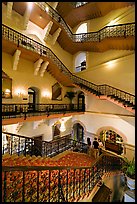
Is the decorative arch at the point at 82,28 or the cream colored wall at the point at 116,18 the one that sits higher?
the decorative arch at the point at 82,28

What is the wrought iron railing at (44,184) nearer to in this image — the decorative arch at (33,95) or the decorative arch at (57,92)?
the decorative arch at (33,95)

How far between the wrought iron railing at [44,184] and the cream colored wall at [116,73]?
657 cm

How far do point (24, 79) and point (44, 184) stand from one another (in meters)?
7.88

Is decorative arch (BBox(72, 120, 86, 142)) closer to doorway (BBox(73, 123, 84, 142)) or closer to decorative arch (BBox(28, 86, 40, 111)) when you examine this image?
doorway (BBox(73, 123, 84, 142))

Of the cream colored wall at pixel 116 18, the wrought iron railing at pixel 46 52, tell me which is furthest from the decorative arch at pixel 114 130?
the cream colored wall at pixel 116 18

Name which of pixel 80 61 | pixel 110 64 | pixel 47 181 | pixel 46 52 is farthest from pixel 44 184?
pixel 80 61

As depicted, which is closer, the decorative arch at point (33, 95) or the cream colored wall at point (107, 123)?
the cream colored wall at point (107, 123)

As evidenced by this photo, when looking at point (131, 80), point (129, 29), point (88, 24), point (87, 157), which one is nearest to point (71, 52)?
point (88, 24)

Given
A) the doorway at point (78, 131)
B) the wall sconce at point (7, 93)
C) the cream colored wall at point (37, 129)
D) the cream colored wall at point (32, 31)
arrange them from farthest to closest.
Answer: the doorway at point (78, 131), the cream colored wall at point (37, 129), the cream colored wall at point (32, 31), the wall sconce at point (7, 93)

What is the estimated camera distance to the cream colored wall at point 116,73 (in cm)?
988

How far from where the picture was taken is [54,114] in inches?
367

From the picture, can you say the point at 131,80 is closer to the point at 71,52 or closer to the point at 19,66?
the point at 71,52

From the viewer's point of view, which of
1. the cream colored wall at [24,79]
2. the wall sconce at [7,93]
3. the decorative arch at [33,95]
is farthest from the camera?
the decorative arch at [33,95]

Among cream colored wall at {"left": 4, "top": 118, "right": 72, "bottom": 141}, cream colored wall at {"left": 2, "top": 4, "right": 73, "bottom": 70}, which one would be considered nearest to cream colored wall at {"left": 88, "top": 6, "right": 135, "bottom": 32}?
cream colored wall at {"left": 2, "top": 4, "right": 73, "bottom": 70}
